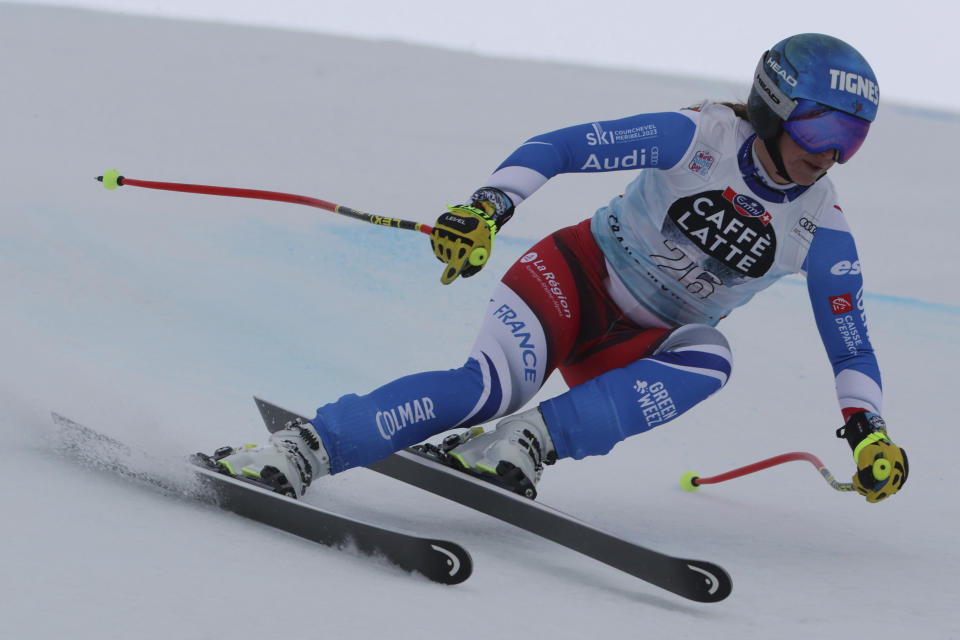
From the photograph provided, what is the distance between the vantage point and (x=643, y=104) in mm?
9562

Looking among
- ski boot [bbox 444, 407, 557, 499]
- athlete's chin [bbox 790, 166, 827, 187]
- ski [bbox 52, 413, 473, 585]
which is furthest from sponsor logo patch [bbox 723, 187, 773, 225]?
ski [bbox 52, 413, 473, 585]

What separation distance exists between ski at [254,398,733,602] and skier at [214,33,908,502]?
0.19 ft

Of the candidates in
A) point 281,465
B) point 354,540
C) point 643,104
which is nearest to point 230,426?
point 281,465

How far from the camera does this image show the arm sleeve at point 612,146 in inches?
99.1

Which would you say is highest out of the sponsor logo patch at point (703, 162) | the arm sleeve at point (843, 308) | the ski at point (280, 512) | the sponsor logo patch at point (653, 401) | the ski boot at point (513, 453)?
the sponsor logo patch at point (703, 162)

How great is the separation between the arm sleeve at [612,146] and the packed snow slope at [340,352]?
926 mm

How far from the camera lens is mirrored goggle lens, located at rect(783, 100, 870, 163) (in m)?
2.38

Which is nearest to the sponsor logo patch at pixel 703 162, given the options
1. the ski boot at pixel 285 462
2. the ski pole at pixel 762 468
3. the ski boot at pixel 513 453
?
the ski boot at pixel 513 453

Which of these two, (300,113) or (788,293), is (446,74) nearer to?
(300,113)

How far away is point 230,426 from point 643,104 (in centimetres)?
712

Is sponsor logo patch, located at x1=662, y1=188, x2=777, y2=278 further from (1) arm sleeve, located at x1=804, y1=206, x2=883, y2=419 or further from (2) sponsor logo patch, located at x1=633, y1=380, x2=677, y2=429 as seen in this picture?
(2) sponsor logo patch, located at x1=633, y1=380, x2=677, y2=429

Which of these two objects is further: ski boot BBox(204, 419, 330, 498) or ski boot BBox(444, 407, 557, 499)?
ski boot BBox(444, 407, 557, 499)

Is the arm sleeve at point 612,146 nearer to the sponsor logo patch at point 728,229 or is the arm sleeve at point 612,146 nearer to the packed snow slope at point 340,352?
the sponsor logo patch at point 728,229

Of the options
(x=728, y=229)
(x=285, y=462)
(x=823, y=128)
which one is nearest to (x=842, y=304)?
(x=728, y=229)
